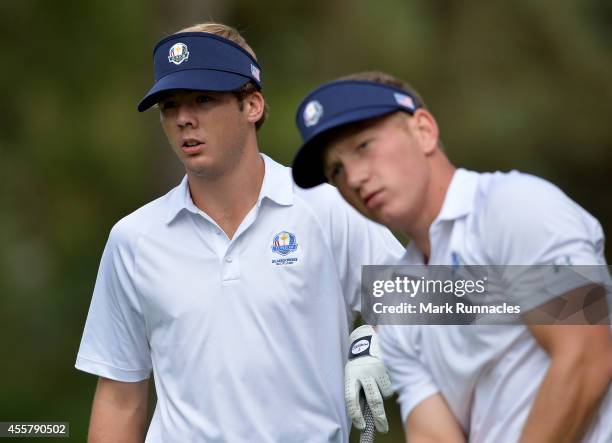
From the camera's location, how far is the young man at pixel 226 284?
5117 mm

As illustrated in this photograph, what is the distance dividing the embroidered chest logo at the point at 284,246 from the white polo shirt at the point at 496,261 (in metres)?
1.25

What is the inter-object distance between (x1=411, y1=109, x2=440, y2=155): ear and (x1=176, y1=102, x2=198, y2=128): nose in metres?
1.61

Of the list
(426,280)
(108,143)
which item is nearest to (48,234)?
(108,143)

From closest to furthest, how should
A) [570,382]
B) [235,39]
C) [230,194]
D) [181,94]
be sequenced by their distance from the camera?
[570,382], [181,94], [230,194], [235,39]

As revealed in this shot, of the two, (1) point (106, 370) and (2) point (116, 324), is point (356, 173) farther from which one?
(1) point (106, 370)

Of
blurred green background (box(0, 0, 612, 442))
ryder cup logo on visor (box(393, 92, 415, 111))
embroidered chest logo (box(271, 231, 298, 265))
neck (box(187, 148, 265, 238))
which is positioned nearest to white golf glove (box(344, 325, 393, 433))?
embroidered chest logo (box(271, 231, 298, 265))

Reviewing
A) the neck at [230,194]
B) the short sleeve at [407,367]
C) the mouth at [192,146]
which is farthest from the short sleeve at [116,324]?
the short sleeve at [407,367]

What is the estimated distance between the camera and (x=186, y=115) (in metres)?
5.18

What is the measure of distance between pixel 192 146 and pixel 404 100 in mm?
1606

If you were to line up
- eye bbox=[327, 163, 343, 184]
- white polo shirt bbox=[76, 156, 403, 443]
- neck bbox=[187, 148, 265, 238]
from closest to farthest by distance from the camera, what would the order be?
eye bbox=[327, 163, 343, 184] → white polo shirt bbox=[76, 156, 403, 443] → neck bbox=[187, 148, 265, 238]

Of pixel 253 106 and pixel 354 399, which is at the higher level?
pixel 253 106

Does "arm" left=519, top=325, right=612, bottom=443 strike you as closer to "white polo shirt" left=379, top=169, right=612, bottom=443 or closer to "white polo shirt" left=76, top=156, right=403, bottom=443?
"white polo shirt" left=379, top=169, right=612, bottom=443

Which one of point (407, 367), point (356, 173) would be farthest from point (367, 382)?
point (356, 173)

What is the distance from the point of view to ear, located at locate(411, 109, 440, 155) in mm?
3742
